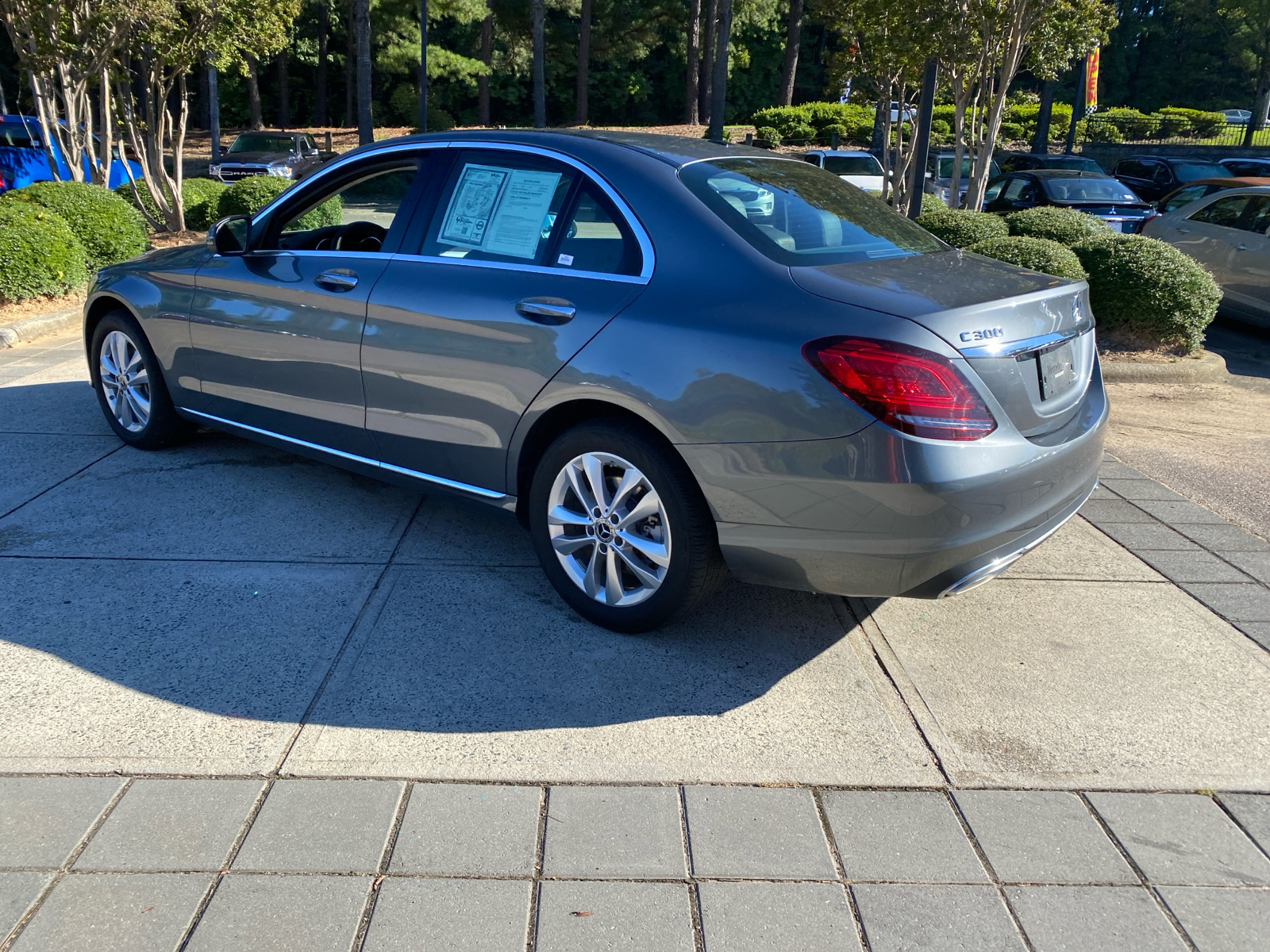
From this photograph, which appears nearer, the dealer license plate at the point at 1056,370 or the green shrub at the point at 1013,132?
the dealer license plate at the point at 1056,370

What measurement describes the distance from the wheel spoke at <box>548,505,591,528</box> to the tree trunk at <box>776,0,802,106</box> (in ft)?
152

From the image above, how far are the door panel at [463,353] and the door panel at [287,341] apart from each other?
0.44 feet

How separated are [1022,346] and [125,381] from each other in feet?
14.7

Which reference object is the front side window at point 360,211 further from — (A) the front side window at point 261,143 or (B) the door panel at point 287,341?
(A) the front side window at point 261,143

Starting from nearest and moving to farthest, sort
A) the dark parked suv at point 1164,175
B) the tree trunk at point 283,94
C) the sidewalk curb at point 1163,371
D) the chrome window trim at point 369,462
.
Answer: the chrome window trim at point 369,462 < the sidewalk curb at point 1163,371 < the dark parked suv at point 1164,175 < the tree trunk at point 283,94

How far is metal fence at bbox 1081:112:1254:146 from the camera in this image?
4397 cm

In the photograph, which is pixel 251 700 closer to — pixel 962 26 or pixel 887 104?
pixel 962 26

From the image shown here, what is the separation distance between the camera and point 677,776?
9.54 feet

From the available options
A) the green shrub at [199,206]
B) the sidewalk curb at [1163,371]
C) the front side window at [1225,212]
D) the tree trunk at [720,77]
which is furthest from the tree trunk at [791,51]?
the sidewalk curb at [1163,371]

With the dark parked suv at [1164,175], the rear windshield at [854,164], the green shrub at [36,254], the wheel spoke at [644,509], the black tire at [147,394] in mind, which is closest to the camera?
the wheel spoke at [644,509]

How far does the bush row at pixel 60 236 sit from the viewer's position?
29.9 ft

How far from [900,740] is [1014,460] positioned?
90 cm

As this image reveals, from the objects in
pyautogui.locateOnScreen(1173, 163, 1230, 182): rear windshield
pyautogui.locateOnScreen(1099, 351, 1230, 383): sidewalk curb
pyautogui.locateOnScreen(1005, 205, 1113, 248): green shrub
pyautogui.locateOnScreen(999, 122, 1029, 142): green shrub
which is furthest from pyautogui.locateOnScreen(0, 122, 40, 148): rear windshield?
pyautogui.locateOnScreen(999, 122, 1029, 142): green shrub

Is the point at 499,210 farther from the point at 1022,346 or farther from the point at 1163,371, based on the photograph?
the point at 1163,371
